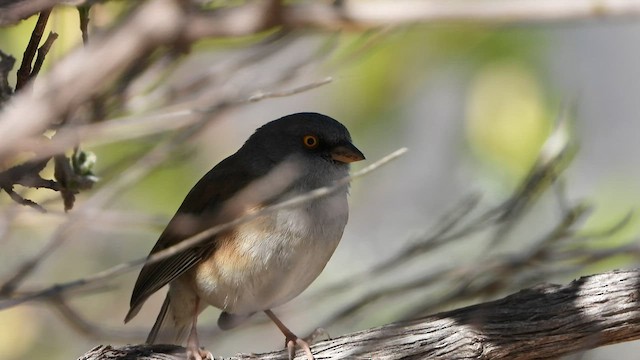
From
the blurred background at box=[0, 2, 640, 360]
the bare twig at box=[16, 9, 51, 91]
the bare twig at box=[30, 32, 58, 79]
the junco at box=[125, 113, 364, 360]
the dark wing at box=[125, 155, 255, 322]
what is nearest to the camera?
the bare twig at box=[30, 32, 58, 79]

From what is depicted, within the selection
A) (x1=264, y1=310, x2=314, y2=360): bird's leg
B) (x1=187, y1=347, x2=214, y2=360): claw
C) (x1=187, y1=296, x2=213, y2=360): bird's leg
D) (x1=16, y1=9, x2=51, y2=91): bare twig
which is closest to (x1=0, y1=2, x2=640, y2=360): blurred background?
(x1=264, y1=310, x2=314, y2=360): bird's leg

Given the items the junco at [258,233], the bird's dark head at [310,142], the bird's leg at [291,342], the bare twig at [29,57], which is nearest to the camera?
the bare twig at [29,57]

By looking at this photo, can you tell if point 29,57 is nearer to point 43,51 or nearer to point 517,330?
point 43,51

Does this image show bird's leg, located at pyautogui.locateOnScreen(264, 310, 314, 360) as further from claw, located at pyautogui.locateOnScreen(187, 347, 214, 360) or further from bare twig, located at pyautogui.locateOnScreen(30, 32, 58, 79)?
bare twig, located at pyautogui.locateOnScreen(30, 32, 58, 79)

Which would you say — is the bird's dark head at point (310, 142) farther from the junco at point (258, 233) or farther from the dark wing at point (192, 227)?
the dark wing at point (192, 227)

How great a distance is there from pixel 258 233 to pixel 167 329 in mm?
1037

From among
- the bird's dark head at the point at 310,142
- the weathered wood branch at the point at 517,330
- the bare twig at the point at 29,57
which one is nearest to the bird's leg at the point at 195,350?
the weathered wood branch at the point at 517,330

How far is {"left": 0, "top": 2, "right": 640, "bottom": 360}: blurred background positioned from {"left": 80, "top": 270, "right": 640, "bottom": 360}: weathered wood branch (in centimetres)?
86

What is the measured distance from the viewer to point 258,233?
422 centimetres

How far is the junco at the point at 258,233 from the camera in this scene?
4246mm

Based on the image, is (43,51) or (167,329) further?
(167,329)

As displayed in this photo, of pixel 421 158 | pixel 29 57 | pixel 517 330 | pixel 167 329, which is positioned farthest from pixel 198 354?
pixel 421 158

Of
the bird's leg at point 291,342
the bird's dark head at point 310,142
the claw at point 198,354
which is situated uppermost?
the bird's dark head at point 310,142

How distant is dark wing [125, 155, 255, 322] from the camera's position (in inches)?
173
